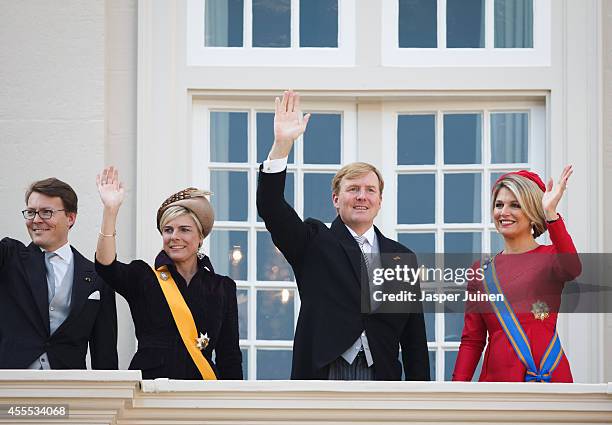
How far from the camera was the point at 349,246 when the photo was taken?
607cm

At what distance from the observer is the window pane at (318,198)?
757cm

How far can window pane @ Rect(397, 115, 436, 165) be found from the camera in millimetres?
7582

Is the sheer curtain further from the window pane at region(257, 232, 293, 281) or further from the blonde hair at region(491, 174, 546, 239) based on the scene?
the blonde hair at region(491, 174, 546, 239)

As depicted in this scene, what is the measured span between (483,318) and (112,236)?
1.59 m

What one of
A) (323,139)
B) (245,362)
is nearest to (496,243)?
(323,139)

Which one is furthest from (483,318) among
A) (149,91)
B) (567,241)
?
(149,91)

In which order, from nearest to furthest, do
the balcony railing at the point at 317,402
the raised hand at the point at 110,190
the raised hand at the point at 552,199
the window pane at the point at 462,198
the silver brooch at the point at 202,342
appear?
1. the balcony railing at the point at 317,402
2. the raised hand at the point at 552,199
3. the raised hand at the point at 110,190
4. the silver brooch at the point at 202,342
5. the window pane at the point at 462,198

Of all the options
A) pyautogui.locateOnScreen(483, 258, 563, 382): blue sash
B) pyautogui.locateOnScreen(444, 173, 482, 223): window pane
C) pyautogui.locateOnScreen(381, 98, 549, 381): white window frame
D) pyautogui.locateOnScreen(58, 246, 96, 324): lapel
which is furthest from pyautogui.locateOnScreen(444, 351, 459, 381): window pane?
pyautogui.locateOnScreen(58, 246, 96, 324): lapel

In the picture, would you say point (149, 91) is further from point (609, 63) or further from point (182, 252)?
point (609, 63)

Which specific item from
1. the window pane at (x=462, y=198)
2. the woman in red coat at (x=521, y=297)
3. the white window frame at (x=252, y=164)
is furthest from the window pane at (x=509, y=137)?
the woman in red coat at (x=521, y=297)

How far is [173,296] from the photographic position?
6.05m

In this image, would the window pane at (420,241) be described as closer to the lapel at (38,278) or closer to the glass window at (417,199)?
the glass window at (417,199)

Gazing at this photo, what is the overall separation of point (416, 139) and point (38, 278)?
7.74 ft

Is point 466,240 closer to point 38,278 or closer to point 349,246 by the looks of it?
point 349,246
